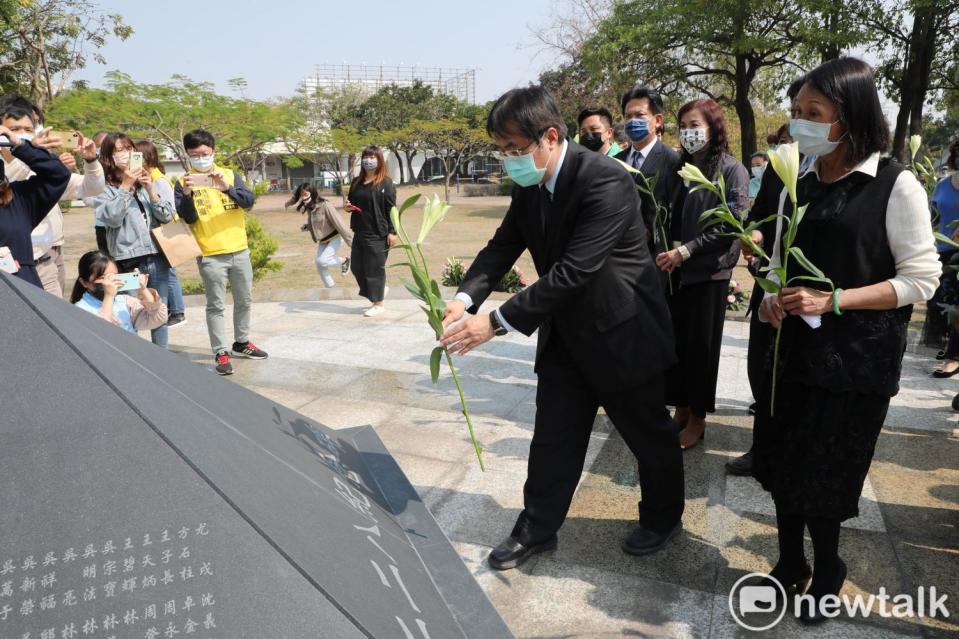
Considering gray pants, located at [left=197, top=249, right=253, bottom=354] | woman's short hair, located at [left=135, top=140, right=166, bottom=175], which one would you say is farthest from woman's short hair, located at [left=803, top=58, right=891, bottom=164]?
woman's short hair, located at [left=135, top=140, right=166, bottom=175]

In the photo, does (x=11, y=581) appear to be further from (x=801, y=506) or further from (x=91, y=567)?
(x=801, y=506)

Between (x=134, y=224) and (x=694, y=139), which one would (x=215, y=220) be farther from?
(x=694, y=139)

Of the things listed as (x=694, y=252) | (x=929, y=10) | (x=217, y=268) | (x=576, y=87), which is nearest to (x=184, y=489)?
(x=694, y=252)

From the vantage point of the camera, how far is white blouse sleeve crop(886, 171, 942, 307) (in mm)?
1901

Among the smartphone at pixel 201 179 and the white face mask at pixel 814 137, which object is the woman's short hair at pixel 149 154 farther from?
the white face mask at pixel 814 137

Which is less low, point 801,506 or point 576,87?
point 576,87

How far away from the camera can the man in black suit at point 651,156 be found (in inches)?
143

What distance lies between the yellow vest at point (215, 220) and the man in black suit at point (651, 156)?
116 inches

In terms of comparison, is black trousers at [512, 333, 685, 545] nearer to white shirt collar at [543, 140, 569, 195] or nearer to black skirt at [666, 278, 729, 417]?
white shirt collar at [543, 140, 569, 195]

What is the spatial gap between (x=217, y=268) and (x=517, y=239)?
3.22m

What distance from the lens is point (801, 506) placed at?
214 centimetres

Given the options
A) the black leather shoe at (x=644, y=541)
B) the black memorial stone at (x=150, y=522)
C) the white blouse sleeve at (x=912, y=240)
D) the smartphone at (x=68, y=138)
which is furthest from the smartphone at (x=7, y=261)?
the white blouse sleeve at (x=912, y=240)

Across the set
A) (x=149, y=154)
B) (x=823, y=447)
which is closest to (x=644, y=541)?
(x=823, y=447)

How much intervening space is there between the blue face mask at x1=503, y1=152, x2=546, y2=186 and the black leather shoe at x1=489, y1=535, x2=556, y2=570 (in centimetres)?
134
